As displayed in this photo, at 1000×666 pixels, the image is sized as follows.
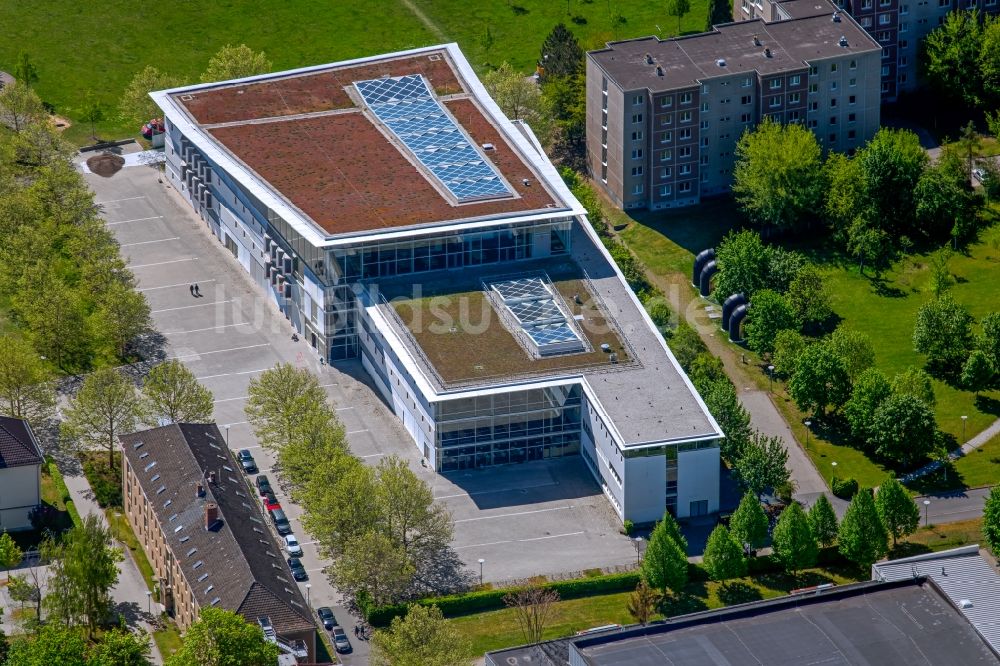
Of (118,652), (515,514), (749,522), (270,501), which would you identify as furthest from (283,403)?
(749,522)

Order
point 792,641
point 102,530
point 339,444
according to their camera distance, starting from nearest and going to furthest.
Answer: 1. point 792,641
2. point 102,530
3. point 339,444

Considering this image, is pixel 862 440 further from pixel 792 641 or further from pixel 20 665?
pixel 20 665

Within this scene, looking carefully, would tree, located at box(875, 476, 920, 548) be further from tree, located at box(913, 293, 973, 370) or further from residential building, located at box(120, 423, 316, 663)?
residential building, located at box(120, 423, 316, 663)

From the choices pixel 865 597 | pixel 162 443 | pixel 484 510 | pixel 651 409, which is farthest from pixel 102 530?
pixel 865 597

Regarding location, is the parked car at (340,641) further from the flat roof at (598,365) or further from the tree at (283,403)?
the flat roof at (598,365)

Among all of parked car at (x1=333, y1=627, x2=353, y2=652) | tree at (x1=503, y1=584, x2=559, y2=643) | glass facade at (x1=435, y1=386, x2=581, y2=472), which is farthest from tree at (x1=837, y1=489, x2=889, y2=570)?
parked car at (x1=333, y1=627, x2=353, y2=652)

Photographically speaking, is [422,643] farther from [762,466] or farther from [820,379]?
[820,379]
